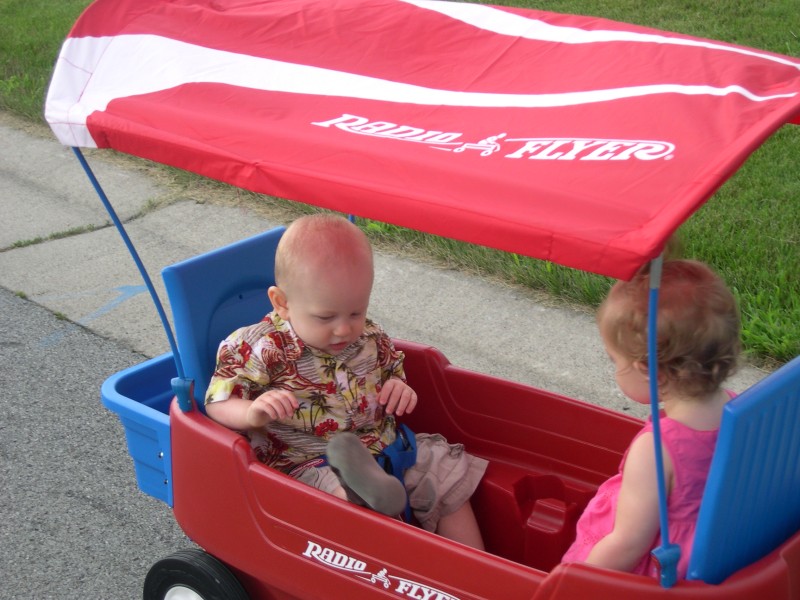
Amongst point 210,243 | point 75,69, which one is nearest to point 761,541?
point 75,69

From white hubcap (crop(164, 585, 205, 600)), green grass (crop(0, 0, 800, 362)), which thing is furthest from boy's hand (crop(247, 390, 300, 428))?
green grass (crop(0, 0, 800, 362))

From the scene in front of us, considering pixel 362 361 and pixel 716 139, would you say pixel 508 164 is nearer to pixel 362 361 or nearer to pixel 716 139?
pixel 716 139

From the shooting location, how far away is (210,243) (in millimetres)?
4551

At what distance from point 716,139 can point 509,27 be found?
70 cm

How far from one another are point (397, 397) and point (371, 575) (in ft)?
1.76

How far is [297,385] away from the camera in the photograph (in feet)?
7.64

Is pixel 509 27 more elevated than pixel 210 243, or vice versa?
pixel 509 27

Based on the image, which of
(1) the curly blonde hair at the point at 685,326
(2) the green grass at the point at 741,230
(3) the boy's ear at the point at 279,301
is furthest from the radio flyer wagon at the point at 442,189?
(2) the green grass at the point at 741,230

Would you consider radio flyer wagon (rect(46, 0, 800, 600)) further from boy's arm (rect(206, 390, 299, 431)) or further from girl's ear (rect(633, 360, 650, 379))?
girl's ear (rect(633, 360, 650, 379))

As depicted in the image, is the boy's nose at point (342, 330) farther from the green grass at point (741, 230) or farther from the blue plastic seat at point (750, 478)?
the green grass at point (741, 230)

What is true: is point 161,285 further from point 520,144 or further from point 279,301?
point 520,144

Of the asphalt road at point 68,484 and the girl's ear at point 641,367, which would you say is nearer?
the girl's ear at point 641,367

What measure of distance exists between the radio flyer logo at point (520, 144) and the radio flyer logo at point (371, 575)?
2.58 ft

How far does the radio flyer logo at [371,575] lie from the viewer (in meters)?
1.91
